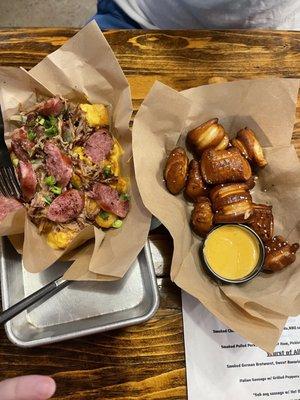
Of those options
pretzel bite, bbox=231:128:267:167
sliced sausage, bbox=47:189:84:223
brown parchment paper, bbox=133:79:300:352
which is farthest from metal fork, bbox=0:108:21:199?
pretzel bite, bbox=231:128:267:167

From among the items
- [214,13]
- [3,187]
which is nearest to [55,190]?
[3,187]

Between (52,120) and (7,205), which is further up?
(52,120)

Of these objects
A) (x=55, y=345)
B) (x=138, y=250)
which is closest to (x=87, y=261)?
(x=138, y=250)

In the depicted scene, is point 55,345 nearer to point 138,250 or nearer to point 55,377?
point 55,377

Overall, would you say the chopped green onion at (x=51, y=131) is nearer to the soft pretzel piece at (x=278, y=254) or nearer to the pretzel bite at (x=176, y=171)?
the pretzel bite at (x=176, y=171)

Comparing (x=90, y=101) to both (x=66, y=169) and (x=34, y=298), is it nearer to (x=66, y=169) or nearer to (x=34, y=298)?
A: (x=66, y=169)

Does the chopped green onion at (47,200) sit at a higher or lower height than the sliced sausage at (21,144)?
lower

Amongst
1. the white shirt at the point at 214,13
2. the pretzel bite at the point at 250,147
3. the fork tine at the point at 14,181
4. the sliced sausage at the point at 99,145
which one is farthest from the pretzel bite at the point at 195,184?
the white shirt at the point at 214,13

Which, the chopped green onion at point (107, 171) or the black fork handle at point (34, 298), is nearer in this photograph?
the black fork handle at point (34, 298)
